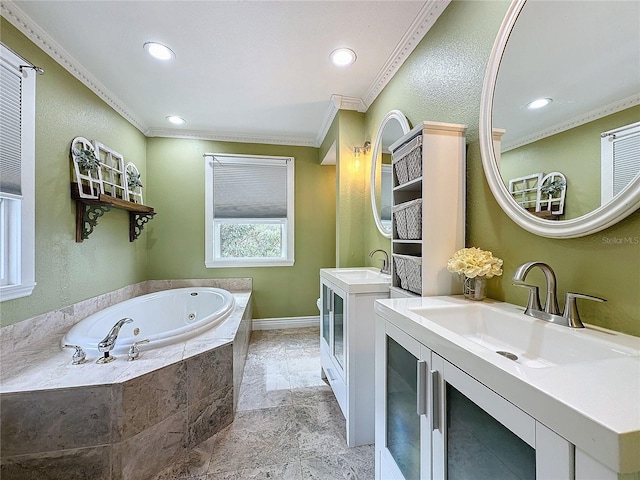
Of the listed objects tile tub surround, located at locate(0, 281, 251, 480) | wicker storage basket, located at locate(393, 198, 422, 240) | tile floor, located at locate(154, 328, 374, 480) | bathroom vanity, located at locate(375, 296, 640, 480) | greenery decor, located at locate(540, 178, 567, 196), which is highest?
greenery decor, located at locate(540, 178, 567, 196)

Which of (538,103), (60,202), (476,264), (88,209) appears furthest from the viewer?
(88,209)

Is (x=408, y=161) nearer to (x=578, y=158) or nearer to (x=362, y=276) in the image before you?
(x=578, y=158)

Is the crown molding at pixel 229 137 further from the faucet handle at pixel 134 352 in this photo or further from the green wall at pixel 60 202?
the faucet handle at pixel 134 352

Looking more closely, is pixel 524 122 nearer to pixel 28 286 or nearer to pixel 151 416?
pixel 151 416

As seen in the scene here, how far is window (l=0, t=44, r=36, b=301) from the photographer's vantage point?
4.86ft

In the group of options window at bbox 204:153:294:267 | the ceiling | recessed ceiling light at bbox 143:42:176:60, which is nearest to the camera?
the ceiling

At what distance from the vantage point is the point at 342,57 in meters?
1.90

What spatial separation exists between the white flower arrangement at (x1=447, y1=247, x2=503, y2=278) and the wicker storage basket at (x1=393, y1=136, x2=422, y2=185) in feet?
1.43

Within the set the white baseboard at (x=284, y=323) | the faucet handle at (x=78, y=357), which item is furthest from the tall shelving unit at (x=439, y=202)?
the white baseboard at (x=284, y=323)

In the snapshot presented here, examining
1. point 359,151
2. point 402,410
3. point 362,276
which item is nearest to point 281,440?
point 402,410

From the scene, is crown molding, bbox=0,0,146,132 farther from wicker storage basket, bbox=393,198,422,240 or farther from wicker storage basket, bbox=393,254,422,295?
wicker storage basket, bbox=393,254,422,295

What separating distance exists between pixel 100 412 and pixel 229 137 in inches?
119

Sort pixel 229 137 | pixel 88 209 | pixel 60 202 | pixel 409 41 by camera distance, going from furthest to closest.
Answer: pixel 229 137 → pixel 88 209 → pixel 60 202 → pixel 409 41

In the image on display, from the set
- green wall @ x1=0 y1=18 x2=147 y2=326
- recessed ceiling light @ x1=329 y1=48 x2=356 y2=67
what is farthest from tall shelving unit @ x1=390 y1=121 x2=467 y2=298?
green wall @ x1=0 y1=18 x2=147 y2=326
